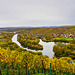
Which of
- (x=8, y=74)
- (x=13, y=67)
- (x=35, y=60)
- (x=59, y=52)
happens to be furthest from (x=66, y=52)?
(x=8, y=74)

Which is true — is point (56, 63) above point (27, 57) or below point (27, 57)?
below

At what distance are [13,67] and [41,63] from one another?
9.89 m

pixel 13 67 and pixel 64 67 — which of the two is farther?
pixel 13 67

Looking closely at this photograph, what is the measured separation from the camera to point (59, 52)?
61781 mm

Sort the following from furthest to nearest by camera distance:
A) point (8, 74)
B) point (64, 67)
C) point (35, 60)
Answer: point (35, 60), point (64, 67), point (8, 74)

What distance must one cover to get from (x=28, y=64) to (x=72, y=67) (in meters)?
14.3

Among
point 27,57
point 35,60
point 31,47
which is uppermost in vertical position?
point 27,57

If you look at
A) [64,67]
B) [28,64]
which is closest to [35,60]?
[28,64]

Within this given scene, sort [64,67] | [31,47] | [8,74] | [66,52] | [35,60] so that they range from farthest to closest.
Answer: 1. [31,47]
2. [66,52]
3. [35,60]
4. [64,67]
5. [8,74]

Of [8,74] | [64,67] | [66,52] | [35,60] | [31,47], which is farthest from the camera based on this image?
[31,47]

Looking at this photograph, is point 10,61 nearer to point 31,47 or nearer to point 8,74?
point 8,74

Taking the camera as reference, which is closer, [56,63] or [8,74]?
[8,74]

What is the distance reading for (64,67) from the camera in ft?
94.7

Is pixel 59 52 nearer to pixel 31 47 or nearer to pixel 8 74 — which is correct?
pixel 31 47
